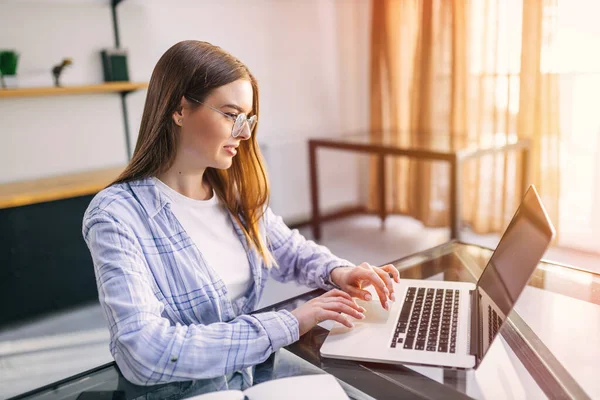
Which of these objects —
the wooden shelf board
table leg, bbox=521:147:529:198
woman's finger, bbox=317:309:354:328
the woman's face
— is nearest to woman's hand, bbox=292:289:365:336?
woman's finger, bbox=317:309:354:328

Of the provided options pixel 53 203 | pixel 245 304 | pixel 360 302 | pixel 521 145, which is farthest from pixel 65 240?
pixel 521 145

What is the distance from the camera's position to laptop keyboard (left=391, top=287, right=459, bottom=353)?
915 mm

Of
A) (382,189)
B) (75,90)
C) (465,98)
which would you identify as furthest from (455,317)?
(382,189)

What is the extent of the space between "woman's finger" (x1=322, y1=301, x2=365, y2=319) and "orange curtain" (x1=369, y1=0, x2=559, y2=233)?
1.96m

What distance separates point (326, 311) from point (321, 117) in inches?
116

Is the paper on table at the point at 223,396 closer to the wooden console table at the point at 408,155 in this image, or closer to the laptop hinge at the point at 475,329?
the laptop hinge at the point at 475,329

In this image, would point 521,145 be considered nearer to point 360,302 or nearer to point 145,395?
point 360,302

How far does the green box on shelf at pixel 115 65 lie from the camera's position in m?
2.77

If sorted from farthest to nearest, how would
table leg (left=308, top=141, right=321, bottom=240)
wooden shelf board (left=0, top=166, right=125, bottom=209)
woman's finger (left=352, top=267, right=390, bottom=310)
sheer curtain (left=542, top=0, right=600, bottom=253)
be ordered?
table leg (left=308, top=141, right=321, bottom=240) < sheer curtain (left=542, top=0, right=600, bottom=253) < wooden shelf board (left=0, top=166, right=125, bottom=209) < woman's finger (left=352, top=267, right=390, bottom=310)

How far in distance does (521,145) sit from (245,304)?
2.19 metres

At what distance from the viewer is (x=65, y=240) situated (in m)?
2.47

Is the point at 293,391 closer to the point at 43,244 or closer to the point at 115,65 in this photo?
the point at 43,244

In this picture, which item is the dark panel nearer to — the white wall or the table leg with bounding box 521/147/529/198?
the white wall

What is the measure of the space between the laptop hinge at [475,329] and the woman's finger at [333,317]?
0.20 m
